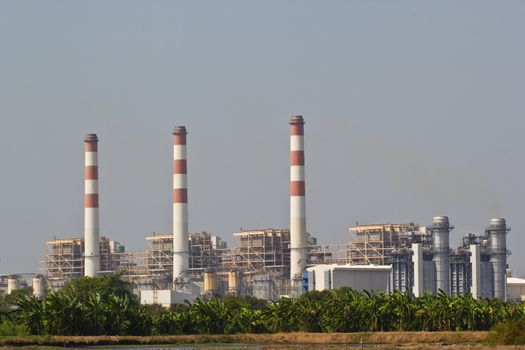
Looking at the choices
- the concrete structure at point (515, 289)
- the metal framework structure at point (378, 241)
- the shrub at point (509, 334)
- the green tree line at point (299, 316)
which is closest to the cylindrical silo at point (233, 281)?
the metal framework structure at point (378, 241)

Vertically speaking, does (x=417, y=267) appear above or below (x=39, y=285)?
above

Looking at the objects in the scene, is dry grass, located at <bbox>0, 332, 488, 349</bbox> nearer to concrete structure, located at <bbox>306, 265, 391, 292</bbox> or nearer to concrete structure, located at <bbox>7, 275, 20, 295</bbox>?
concrete structure, located at <bbox>306, 265, 391, 292</bbox>

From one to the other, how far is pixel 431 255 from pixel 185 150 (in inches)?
834

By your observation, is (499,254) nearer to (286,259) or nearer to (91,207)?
(286,259)

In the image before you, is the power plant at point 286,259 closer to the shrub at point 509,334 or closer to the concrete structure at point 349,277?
the concrete structure at point 349,277

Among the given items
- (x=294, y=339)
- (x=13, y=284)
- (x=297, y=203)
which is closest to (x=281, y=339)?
(x=294, y=339)

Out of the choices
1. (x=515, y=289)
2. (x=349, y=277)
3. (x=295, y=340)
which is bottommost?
(x=515, y=289)

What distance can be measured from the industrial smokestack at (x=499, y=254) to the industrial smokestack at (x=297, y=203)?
15.0m

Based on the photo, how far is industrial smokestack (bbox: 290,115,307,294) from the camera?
315 ft

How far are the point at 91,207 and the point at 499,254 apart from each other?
32632 millimetres

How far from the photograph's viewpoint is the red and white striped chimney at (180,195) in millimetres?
100562

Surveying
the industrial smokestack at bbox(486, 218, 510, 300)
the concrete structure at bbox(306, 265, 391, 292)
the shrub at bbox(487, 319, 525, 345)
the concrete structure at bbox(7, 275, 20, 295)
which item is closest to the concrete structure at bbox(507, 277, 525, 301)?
the industrial smokestack at bbox(486, 218, 510, 300)

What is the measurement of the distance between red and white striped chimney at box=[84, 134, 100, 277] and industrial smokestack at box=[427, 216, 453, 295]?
88.4ft

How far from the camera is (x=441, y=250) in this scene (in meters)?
99.0
